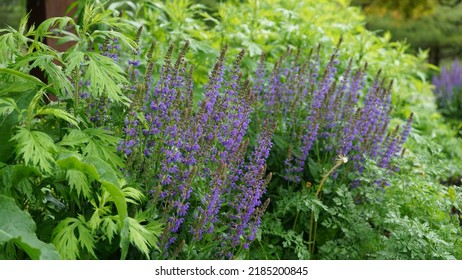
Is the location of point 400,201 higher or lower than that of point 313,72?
lower

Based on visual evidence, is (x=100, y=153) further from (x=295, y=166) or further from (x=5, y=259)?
(x=295, y=166)

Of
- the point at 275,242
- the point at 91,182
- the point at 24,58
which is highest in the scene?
the point at 24,58

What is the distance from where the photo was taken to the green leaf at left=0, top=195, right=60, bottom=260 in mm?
2391

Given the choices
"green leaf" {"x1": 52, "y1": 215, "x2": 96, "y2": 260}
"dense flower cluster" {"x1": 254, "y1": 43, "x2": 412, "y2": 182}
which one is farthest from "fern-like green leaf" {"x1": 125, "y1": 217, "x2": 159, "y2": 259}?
"dense flower cluster" {"x1": 254, "y1": 43, "x2": 412, "y2": 182}

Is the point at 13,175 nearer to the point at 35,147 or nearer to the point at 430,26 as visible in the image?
the point at 35,147

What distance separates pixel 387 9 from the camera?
14.4 m

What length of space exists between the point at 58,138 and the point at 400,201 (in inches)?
77.4

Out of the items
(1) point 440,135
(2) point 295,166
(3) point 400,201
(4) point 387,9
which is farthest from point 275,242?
(4) point 387,9

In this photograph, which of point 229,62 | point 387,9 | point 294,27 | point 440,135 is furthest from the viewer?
point 387,9

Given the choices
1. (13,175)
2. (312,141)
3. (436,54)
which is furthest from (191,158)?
(436,54)

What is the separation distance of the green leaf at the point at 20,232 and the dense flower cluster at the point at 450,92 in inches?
298

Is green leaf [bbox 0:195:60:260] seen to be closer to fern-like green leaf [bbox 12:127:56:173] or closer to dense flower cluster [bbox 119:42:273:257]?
fern-like green leaf [bbox 12:127:56:173]

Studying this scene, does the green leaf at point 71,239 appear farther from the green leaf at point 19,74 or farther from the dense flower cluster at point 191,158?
the green leaf at point 19,74

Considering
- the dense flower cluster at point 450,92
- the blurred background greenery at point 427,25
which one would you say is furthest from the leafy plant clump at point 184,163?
the blurred background greenery at point 427,25
